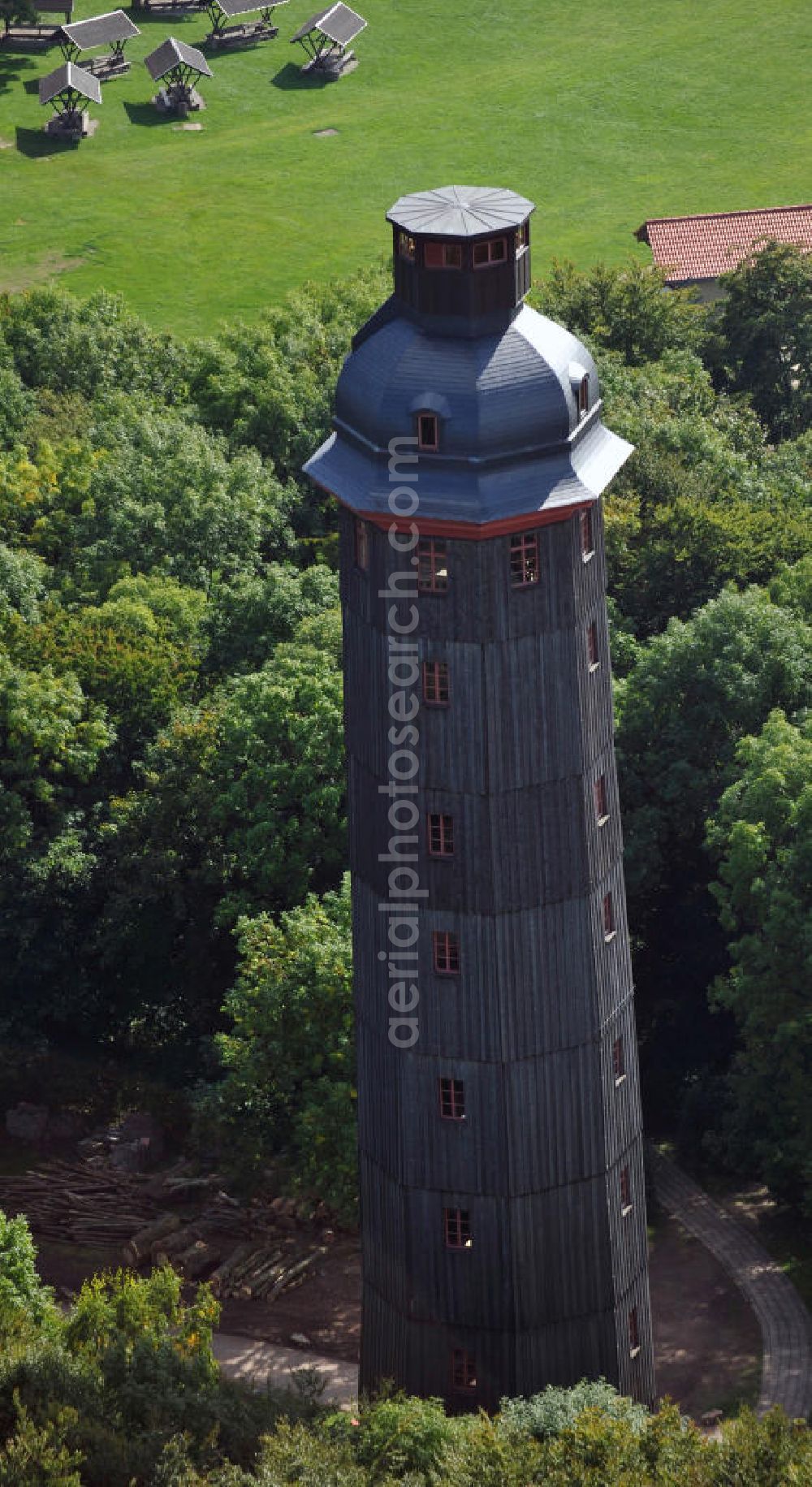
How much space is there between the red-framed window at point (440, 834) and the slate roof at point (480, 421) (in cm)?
619

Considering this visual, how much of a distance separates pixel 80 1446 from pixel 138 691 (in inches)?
1289

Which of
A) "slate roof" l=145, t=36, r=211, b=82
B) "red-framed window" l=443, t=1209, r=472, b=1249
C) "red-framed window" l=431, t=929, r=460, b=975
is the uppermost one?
"slate roof" l=145, t=36, r=211, b=82

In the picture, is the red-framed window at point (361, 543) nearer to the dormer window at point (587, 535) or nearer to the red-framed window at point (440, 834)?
the dormer window at point (587, 535)

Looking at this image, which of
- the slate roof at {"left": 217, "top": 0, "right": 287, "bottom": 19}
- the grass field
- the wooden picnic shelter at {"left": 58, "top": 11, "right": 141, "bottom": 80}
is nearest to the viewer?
the grass field

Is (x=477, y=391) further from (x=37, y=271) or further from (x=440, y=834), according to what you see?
(x=37, y=271)

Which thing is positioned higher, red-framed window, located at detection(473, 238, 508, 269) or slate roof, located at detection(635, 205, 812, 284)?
red-framed window, located at detection(473, 238, 508, 269)

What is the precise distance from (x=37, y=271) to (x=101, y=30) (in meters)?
32.6

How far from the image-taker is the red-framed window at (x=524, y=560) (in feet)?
138

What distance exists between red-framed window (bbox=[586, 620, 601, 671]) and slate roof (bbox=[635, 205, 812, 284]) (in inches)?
2634

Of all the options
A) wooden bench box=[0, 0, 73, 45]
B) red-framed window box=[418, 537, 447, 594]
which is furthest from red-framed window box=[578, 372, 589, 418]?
wooden bench box=[0, 0, 73, 45]

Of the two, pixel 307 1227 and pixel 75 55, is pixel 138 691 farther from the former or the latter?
pixel 75 55

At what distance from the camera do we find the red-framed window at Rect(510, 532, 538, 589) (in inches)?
1651

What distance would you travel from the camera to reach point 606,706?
45.6 m

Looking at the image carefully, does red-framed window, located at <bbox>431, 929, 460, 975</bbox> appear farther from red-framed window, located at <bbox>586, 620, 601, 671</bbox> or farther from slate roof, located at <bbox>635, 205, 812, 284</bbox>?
slate roof, located at <bbox>635, 205, 812, 284</bbox>
